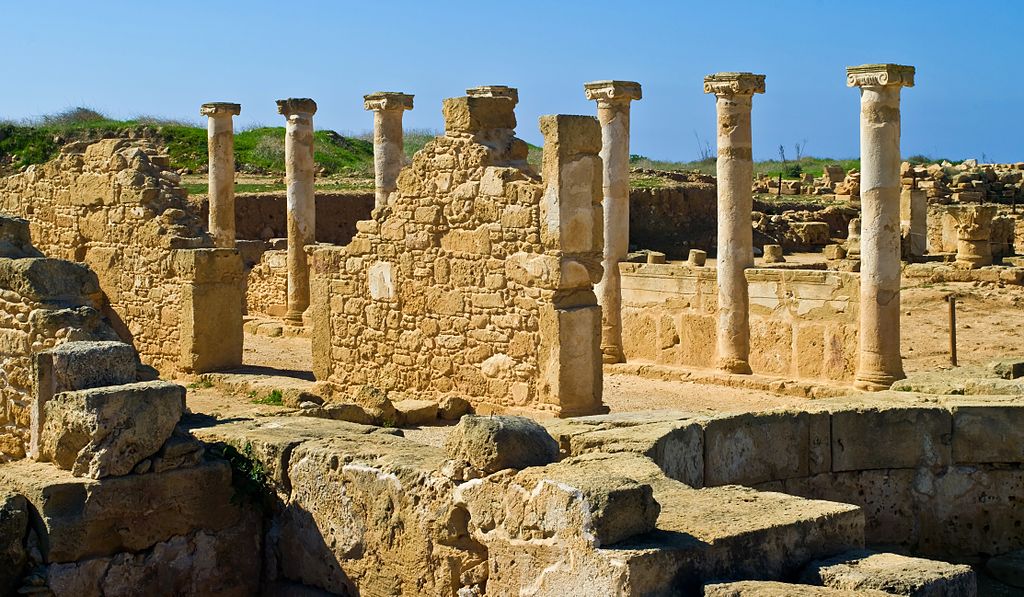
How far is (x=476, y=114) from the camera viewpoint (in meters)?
11.7

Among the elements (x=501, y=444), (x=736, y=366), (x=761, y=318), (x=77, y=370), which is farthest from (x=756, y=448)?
(x=761, y=318)

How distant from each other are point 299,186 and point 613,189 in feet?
18.5

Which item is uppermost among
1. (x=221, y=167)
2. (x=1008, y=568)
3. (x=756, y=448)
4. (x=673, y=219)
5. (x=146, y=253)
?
(x=221, y=167)

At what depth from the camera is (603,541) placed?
16.8ft

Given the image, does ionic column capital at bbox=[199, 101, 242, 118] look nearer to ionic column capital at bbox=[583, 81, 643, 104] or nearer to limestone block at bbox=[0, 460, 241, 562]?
ionic column capital at bbox=[583, 81, 643, 104]

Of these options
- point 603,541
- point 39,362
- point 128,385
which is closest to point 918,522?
point 603,541

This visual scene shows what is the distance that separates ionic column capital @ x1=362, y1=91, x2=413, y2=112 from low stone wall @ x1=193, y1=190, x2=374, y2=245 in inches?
394

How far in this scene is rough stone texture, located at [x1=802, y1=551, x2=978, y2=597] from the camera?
4.98 metres

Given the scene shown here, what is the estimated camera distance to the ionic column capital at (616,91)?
16.6 m

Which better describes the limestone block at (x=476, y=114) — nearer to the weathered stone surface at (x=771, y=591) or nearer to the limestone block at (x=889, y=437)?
the limestone block at (x=889, y=437)

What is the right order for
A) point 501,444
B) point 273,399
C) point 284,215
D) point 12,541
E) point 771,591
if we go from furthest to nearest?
point 284,215, point 273,399, point 12,541, point 501,444, point 771,591

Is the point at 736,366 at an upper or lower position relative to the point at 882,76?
lower

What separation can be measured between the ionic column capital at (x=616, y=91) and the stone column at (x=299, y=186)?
17.7 feet

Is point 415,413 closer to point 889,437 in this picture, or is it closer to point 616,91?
point 889,437
